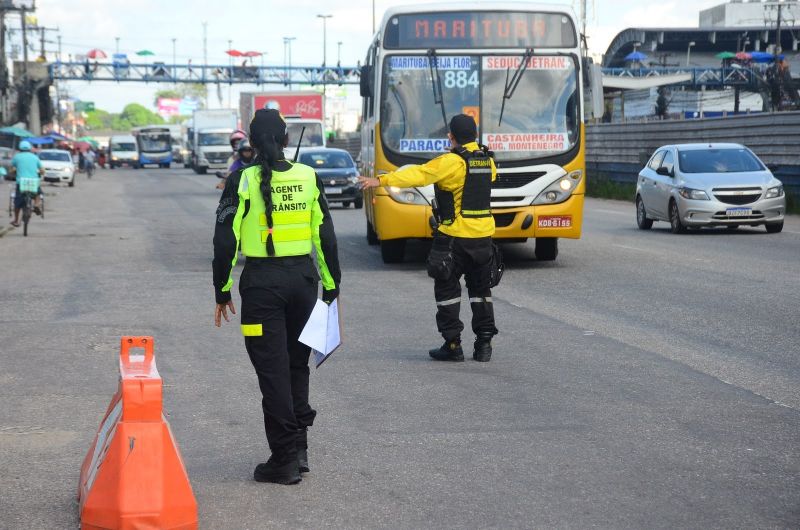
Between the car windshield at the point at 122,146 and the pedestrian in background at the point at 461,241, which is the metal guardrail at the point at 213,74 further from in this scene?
the pedestrian in background at the point at 461,241

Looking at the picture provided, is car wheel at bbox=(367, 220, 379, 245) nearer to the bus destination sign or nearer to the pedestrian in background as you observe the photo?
the bus destination sign

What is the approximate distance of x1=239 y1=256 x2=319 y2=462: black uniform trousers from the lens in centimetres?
572

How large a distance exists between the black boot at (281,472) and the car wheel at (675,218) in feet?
58.3

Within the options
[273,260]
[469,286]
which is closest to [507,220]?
[469,286]

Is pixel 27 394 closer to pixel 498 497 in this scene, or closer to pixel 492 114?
pixel 498 497

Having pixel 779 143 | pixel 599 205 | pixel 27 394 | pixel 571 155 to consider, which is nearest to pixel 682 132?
pixel 599 205

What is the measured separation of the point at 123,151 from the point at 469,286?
92.3 metres

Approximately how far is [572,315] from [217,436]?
5.74 meters

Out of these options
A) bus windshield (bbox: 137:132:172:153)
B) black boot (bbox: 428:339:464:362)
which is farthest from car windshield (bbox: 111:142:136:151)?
black boot (bbox: 428:339:464:362)

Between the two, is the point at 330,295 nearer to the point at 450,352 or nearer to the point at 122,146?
the point at 450,352

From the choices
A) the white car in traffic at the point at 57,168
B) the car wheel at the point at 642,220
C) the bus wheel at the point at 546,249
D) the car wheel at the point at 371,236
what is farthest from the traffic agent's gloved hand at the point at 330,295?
the white car in traffic at the point at 57,168

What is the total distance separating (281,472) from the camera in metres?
5.70

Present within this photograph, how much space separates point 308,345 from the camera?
19.1ft

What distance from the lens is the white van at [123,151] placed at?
9831cm
